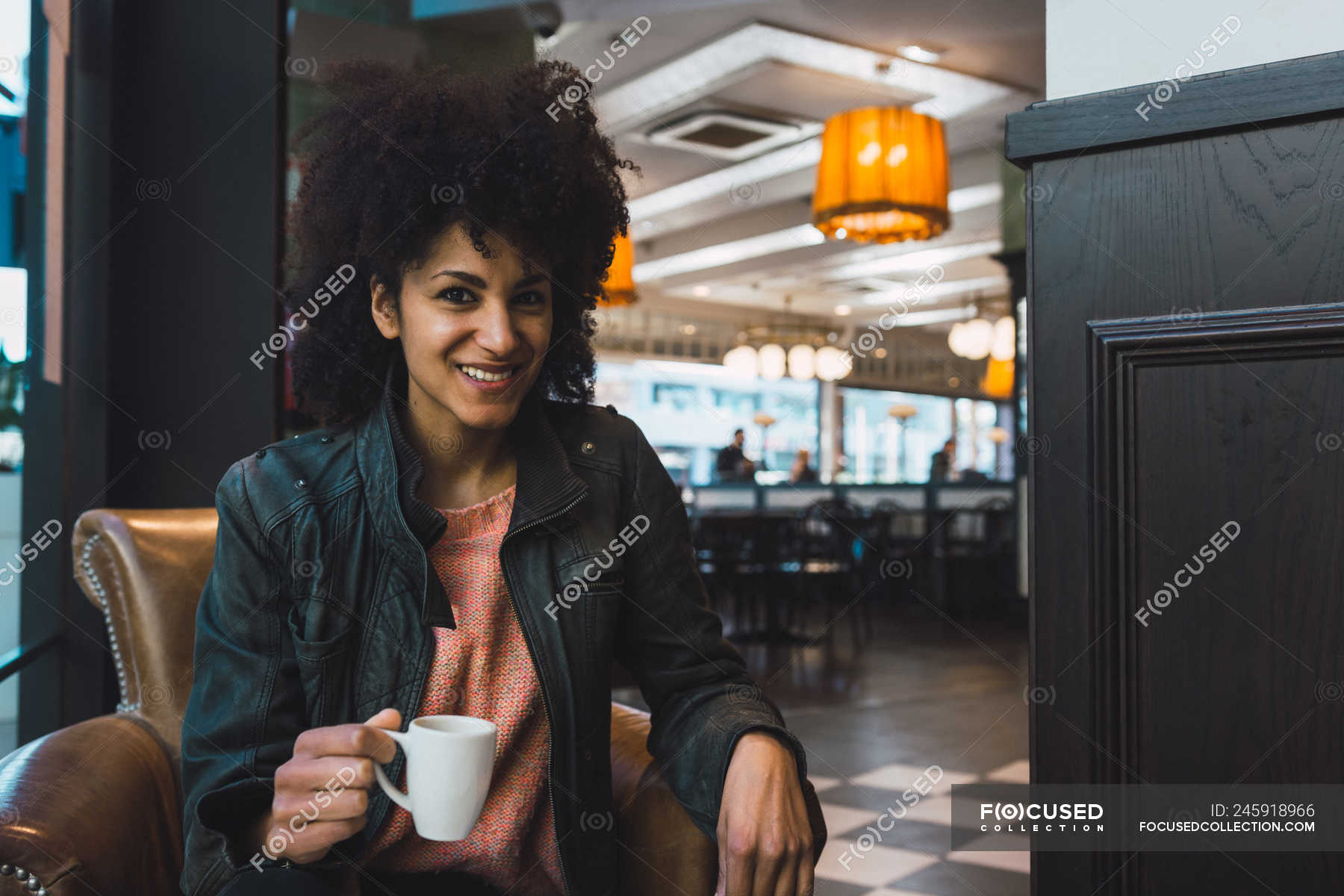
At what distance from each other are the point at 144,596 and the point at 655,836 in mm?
833

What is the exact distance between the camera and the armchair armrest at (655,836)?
1.22 metres

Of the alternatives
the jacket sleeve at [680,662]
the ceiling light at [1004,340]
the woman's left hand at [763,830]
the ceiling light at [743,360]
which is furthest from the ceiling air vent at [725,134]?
the woman's left hand at [763,830]

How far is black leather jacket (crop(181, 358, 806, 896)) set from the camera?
114cm

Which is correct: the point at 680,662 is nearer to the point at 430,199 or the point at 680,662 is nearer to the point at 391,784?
the point at 391,784

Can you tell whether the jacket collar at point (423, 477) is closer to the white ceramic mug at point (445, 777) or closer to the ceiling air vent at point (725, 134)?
the white ceramic mug at point (445, 777)

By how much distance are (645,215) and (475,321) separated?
7.98 meters

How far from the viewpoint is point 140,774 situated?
134 cm

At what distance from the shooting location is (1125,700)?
3.63ft

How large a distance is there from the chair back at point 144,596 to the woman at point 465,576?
16.1 inches

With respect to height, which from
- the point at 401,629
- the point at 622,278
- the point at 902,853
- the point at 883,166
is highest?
the point at 883,166

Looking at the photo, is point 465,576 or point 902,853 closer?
point 465,576

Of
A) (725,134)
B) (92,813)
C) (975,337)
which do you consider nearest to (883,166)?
(725,134)

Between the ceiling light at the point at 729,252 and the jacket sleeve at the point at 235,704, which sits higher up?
the ceiling light at the point at 729,252

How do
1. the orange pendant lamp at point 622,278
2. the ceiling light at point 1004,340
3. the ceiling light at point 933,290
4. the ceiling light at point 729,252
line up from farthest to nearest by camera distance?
the ceiling light at point 933,290 → the ceiling light at point 729,252 → the ceiling light at point 1004,340 → the orange pendant lamp at point 622,278
